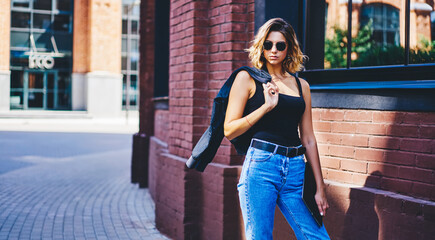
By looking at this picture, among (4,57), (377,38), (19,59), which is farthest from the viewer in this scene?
(19,59)

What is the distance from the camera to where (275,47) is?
298 centimetres

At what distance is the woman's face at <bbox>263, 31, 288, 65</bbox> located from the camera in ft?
9.78

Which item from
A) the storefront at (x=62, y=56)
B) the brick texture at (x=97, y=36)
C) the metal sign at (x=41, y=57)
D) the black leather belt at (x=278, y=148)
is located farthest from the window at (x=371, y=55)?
the metal sign at (x=41, y=57)

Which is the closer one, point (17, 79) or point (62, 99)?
point (17, 79)

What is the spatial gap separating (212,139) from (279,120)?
0.46 metres

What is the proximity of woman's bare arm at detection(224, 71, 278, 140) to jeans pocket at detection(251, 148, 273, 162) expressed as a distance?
0.14 metres

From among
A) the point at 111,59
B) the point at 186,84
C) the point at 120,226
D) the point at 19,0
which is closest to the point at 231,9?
the point at 186,84

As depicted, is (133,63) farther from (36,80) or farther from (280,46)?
(280,46)

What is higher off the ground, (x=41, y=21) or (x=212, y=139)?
(x=41, y=21)

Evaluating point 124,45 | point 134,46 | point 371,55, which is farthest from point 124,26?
point 371,55

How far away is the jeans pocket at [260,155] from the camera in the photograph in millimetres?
2842

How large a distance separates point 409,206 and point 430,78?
2.84 feet

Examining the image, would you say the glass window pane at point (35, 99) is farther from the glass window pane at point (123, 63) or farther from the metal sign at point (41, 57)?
the glass window pane at point (123, 63)

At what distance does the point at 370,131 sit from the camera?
3.85 m
